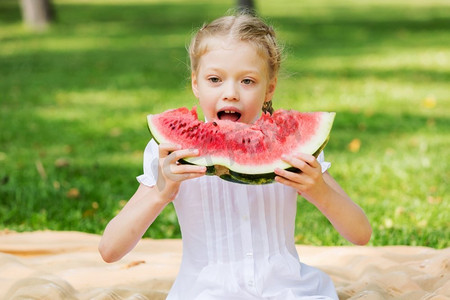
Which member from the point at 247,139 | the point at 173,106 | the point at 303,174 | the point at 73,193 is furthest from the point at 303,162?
the point at 173,106

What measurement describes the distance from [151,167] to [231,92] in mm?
436

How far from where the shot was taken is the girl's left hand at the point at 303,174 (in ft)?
8.52

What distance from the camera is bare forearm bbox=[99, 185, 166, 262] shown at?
2803 millimetres

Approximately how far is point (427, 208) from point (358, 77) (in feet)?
18.6

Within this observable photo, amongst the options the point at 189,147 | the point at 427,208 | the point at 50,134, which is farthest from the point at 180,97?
the point at 189,147

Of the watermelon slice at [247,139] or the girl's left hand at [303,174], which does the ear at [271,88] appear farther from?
the girl's left hand at [303,174]

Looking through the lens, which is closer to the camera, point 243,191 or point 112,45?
point 243,191

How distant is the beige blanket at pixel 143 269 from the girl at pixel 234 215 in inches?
27.2

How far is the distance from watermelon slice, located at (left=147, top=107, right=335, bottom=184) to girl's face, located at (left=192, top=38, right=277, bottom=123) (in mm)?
73

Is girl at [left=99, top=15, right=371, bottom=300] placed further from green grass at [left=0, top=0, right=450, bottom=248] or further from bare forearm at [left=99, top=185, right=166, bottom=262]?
green grass at [left=0, top=0, right=450, bottom=248]

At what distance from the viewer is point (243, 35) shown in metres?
2.92

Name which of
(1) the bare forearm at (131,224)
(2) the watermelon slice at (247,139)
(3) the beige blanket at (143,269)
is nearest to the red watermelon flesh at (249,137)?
(2) the watermelon slice at (247,139)

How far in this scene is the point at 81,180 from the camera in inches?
239

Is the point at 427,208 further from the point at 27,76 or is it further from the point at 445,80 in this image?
the point at 27,76
